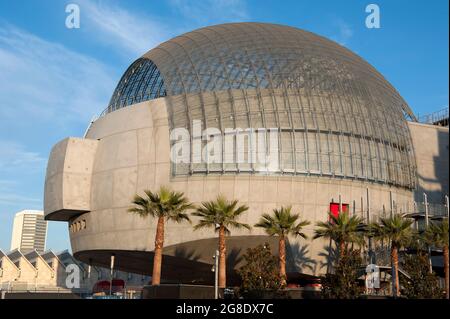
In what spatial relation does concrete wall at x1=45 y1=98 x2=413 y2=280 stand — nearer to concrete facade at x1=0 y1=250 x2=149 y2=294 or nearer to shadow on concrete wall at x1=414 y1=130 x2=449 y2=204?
shadow on concrete wall at x1=414 y1=130 x2=449 y2=204

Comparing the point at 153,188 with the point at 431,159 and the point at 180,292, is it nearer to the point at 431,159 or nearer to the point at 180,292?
the point at 180,292

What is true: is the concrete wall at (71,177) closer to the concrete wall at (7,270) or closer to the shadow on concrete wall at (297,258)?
the shadow on concrete wall at (297,258)

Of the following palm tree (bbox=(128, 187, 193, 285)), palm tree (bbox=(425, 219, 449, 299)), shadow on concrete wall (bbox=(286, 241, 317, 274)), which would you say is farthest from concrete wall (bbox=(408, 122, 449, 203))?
palm tree (bbox=(128, 187, 193, 285))

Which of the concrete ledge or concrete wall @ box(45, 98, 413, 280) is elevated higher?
concrete wall @ box(45, 98, 413, 280)

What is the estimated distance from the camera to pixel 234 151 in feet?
188

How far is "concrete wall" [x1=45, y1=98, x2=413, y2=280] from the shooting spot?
2228 inches

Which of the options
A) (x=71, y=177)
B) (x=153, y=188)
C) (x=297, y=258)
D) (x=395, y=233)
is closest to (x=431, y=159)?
(x=297, y=258)

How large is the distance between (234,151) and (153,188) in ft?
28.1

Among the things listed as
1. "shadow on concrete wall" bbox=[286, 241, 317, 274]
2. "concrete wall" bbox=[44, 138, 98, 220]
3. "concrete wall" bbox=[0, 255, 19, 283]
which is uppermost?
"concrete wall" bbox=[44, 138, 98, 220]

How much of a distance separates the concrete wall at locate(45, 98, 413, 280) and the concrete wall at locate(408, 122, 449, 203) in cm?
692

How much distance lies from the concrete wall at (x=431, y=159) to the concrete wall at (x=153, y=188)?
6.92 metres
